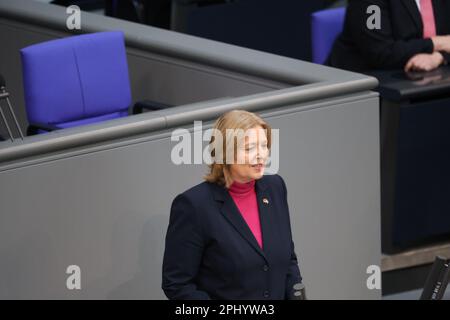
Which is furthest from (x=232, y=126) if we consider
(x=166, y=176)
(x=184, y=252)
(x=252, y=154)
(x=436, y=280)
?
(x=436, y=280)

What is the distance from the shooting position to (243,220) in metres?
3.85

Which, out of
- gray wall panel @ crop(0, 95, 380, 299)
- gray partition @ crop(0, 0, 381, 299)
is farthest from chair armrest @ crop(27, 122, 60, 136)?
gray wall panel @ crop(0, 95, 380, 299)

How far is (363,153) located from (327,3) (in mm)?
3777

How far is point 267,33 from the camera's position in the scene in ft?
26.4

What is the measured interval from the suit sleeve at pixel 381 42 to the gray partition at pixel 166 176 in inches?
25.2

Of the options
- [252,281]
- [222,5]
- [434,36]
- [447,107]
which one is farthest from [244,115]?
[222,5]

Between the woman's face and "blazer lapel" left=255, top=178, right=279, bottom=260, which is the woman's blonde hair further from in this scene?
"blazer lapel" left=255, top=178, right=279, bottom=260

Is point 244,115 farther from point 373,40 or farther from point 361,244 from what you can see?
point 373,40

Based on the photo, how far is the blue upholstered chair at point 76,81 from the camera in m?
5.40

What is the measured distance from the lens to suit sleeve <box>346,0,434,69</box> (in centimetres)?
575

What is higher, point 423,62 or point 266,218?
point 423,62

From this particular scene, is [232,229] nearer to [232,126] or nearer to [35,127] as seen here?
[232,126]

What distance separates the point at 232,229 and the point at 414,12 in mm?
2360

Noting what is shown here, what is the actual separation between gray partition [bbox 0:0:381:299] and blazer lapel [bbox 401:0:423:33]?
83 cm
